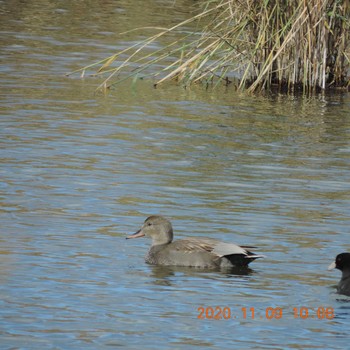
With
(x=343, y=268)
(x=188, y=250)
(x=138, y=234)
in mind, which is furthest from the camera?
(x=138, y=234)

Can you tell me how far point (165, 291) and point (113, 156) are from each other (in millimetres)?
5389

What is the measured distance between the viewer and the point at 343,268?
9.16 m

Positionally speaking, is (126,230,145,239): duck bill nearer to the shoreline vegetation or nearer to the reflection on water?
the reflection on water

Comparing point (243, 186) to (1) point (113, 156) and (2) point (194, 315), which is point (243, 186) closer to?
(1) point (113, 156)

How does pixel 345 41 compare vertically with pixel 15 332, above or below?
above

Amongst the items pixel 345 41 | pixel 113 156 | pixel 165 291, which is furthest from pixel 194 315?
pixel 345 41

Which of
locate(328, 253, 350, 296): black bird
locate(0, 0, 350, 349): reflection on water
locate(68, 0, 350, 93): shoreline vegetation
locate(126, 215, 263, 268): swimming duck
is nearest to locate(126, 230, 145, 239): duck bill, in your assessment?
locate(126, 215, 263, 268): swimming duck

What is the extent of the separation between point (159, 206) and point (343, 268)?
2.86 meters

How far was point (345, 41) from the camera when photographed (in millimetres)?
18812
